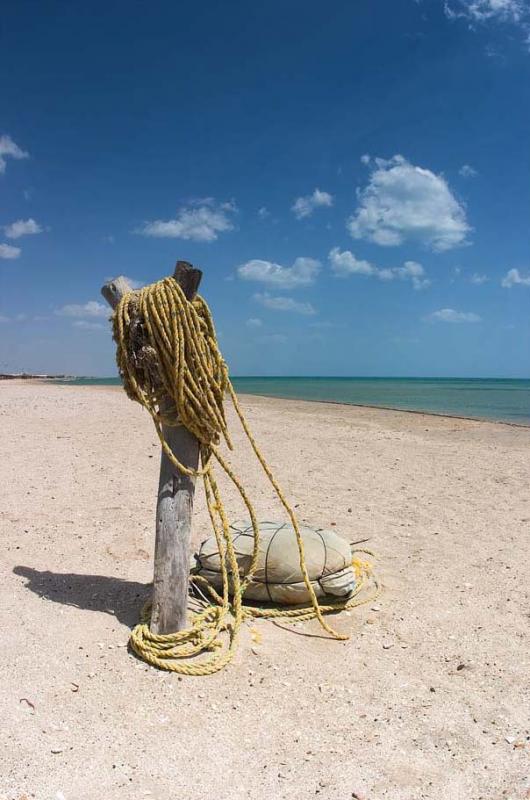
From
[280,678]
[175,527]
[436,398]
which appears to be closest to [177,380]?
[175,527]

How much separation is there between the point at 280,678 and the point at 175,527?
1173 mm

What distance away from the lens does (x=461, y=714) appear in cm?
325

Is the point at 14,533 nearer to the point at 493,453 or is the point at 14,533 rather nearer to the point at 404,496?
the point at 404,496

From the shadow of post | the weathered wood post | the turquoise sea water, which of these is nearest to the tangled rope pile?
the weathered wood post

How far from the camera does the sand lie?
271 cm

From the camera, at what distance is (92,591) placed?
4.61 meters

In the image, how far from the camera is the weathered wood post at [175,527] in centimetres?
387

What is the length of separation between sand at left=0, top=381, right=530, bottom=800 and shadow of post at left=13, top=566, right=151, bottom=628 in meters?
0.02

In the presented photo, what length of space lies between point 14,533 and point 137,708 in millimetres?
3274

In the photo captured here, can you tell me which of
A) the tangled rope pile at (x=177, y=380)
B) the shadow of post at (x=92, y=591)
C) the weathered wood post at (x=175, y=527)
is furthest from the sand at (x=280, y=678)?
the weathered wood post at (x=175, y=527)

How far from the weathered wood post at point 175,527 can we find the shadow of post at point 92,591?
42 cm

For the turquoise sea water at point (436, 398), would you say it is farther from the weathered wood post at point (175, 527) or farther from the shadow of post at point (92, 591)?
the weathered wood post at point (175, 527)

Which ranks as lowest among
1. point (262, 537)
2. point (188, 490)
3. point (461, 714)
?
point (461, 714)

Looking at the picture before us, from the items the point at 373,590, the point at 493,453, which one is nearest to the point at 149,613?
the point at 373,590
